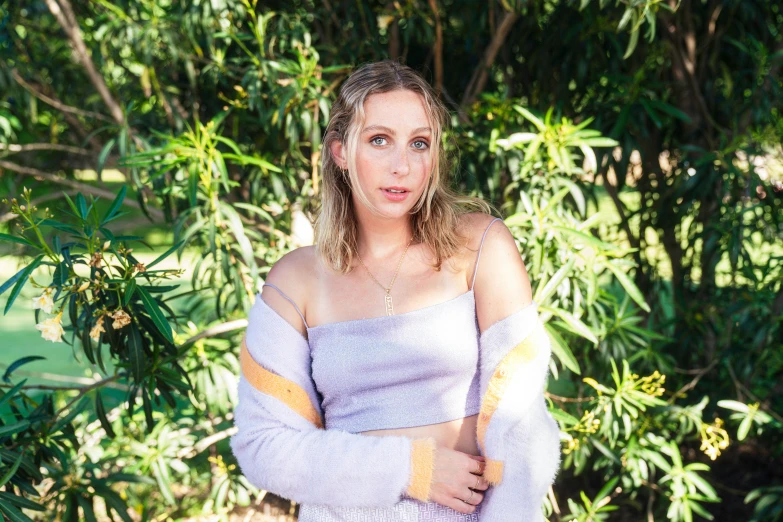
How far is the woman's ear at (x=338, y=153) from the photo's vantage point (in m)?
1.60

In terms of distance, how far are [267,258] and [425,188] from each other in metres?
1.19

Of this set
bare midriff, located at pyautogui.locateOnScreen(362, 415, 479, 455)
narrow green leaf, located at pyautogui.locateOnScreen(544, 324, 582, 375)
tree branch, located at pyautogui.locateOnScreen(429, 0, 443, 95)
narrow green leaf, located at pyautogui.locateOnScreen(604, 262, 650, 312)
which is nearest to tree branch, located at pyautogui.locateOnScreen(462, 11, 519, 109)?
tree branch, located at pyautogui.locateOnScreen(429, 0, 443, 95)

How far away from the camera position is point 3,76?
2816 mm

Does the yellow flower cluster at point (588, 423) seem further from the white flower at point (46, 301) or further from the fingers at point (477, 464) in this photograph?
the white flower at point (46, 301)

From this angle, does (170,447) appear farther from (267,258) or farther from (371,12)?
(371,12)

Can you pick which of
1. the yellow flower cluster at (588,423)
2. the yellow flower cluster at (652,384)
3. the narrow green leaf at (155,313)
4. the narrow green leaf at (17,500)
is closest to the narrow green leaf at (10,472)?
the narrow green leaf at (17,500)

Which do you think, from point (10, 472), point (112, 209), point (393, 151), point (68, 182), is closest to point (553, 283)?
point (393, 151)

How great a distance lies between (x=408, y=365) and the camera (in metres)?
1.52

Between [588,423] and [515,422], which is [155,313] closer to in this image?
[515,422]

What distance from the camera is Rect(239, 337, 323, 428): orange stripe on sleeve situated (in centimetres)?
154

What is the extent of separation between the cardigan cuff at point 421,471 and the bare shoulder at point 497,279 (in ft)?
0.87

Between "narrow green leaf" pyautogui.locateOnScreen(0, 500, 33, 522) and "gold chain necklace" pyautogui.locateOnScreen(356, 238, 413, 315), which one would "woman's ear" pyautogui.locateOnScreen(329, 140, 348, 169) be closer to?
"gold chain necklace" pyautogui.locateOnScreen(356, 238, 413, 315)

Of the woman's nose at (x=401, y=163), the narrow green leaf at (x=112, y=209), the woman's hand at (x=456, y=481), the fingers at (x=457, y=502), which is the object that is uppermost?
the woman's nose at (x=401, y=163)

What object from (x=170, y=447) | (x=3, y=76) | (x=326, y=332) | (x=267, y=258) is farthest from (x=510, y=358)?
(x=3, y=76)
